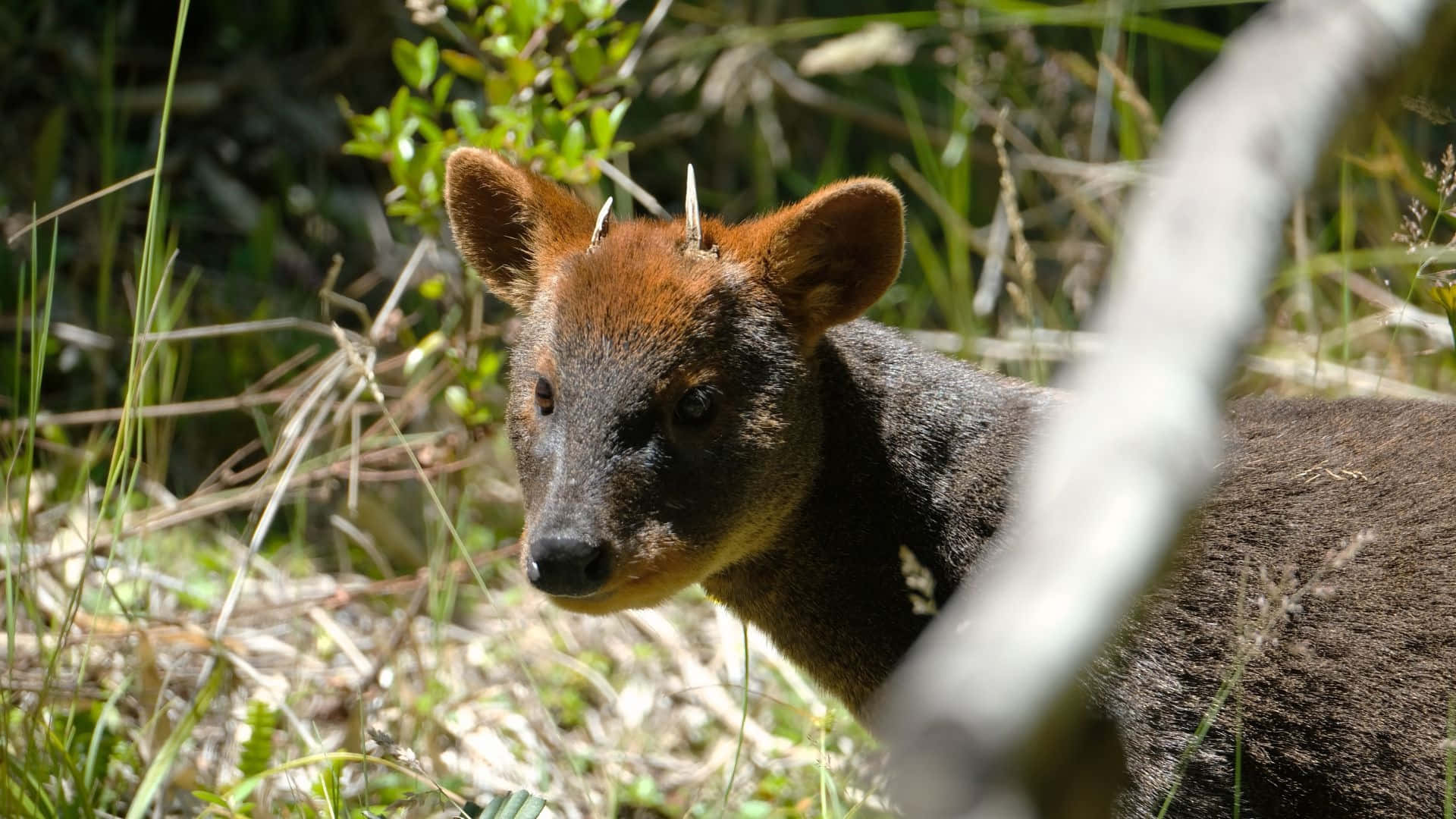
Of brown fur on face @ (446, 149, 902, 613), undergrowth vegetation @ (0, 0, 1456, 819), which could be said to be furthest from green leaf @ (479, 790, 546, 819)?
brown fur on face @ (446, 149, 902, 613)

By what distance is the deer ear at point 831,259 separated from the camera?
10.8 feet

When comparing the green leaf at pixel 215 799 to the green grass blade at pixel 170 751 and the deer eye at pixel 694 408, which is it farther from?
the deer eye at pixel 694 408

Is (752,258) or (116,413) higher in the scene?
(752,258)

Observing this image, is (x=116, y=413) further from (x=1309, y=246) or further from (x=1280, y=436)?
(x=1309, y=246)

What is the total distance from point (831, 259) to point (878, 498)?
2.01 ft

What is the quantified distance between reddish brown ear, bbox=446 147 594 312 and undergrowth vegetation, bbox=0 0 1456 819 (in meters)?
0.38

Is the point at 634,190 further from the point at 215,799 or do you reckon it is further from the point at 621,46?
the point at 215,799

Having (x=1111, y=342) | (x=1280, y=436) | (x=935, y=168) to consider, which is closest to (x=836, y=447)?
(x=1280, y=436)

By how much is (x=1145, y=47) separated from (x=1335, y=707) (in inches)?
200

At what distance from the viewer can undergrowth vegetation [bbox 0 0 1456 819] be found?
12.1 feet

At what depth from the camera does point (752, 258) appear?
3318 millimetres

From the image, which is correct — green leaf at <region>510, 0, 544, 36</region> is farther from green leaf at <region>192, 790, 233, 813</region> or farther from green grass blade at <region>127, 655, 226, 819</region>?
green leaf at <region>192, 790, 233, 813</region>

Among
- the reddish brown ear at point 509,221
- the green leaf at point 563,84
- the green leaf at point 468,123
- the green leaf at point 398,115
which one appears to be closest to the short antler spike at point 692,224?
the reddish brown ear at point 509,221

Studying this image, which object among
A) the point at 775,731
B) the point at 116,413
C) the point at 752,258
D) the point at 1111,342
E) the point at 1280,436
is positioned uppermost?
the point at 1111,342
